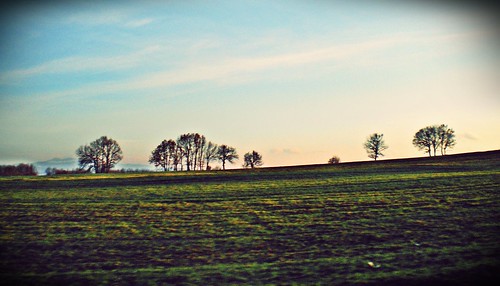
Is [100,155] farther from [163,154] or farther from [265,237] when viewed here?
[265,237]

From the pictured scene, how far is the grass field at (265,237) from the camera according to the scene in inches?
582

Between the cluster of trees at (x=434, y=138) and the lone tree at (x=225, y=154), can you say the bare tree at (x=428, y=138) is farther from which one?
the lone tree at (x=225, y=154)

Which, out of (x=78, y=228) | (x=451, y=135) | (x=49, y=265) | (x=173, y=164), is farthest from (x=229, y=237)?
(x=451, y=135)

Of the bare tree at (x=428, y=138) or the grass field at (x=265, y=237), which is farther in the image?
the bare tree at (x=428, y=138)

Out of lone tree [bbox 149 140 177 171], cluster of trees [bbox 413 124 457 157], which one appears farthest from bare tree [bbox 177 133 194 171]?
cluster of trees [bbox 413 124 457 157]

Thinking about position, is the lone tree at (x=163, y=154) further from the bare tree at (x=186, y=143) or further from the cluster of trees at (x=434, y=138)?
the cluster of trees at (x=434, y=138)

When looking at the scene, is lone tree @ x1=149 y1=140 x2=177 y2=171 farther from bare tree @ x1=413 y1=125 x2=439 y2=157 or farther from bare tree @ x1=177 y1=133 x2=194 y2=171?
bare tree @ x1=413 y1=125 x2=439 y2=157

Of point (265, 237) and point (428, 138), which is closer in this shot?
point (265, 237)

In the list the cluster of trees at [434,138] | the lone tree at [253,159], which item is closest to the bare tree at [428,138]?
the cluster of trees at [434,138]

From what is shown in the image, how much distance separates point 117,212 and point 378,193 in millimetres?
21316

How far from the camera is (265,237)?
66.2ft

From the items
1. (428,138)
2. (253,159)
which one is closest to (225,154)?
(253,159)

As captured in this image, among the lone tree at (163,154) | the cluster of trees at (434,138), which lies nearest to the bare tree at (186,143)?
the lone tree at (163,154)

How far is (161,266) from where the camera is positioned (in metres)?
16.4
